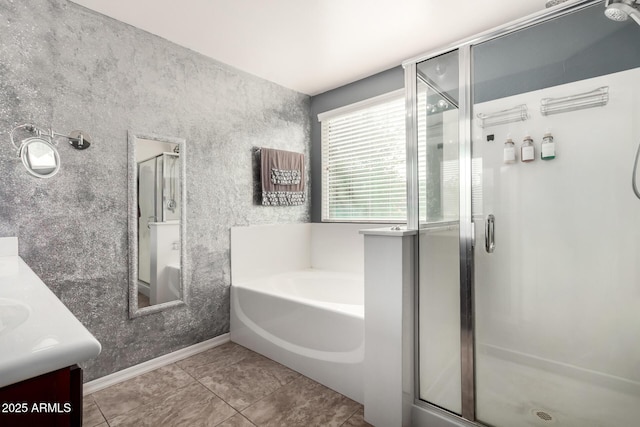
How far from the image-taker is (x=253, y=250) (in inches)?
124

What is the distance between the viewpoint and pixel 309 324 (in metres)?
2.25

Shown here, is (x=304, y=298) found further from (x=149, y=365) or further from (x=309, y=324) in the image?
(x=149, y=365)

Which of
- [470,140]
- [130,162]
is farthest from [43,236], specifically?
[470,140]

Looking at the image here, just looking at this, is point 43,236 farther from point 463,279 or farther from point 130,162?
point 463,279

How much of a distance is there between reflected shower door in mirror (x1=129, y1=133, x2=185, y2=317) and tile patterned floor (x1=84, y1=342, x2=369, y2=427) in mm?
520

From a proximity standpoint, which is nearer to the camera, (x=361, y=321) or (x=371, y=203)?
(x=361, y=321)

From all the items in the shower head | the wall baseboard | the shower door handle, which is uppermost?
the shower head

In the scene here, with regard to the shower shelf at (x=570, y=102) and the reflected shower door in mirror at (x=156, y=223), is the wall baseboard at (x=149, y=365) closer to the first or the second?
the reflected shower door in mirror at (x=156, y=223)

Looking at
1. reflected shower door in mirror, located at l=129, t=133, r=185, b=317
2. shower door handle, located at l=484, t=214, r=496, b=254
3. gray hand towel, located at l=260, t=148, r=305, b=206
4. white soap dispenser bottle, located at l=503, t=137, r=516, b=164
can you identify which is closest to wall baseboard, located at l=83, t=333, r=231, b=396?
reflected shower door in mirror, located at l=129, t=133, r=185, b=317

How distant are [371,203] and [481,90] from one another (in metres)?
1.74

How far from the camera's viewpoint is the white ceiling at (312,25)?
2.12 metres

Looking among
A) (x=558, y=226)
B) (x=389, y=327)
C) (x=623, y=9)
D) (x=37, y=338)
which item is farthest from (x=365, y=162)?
(x=37, y=338)

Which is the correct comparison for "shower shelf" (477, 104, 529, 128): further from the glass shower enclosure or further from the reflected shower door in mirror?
the reflected shower door in mirror

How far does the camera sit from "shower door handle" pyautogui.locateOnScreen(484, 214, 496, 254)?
5.63 ft
